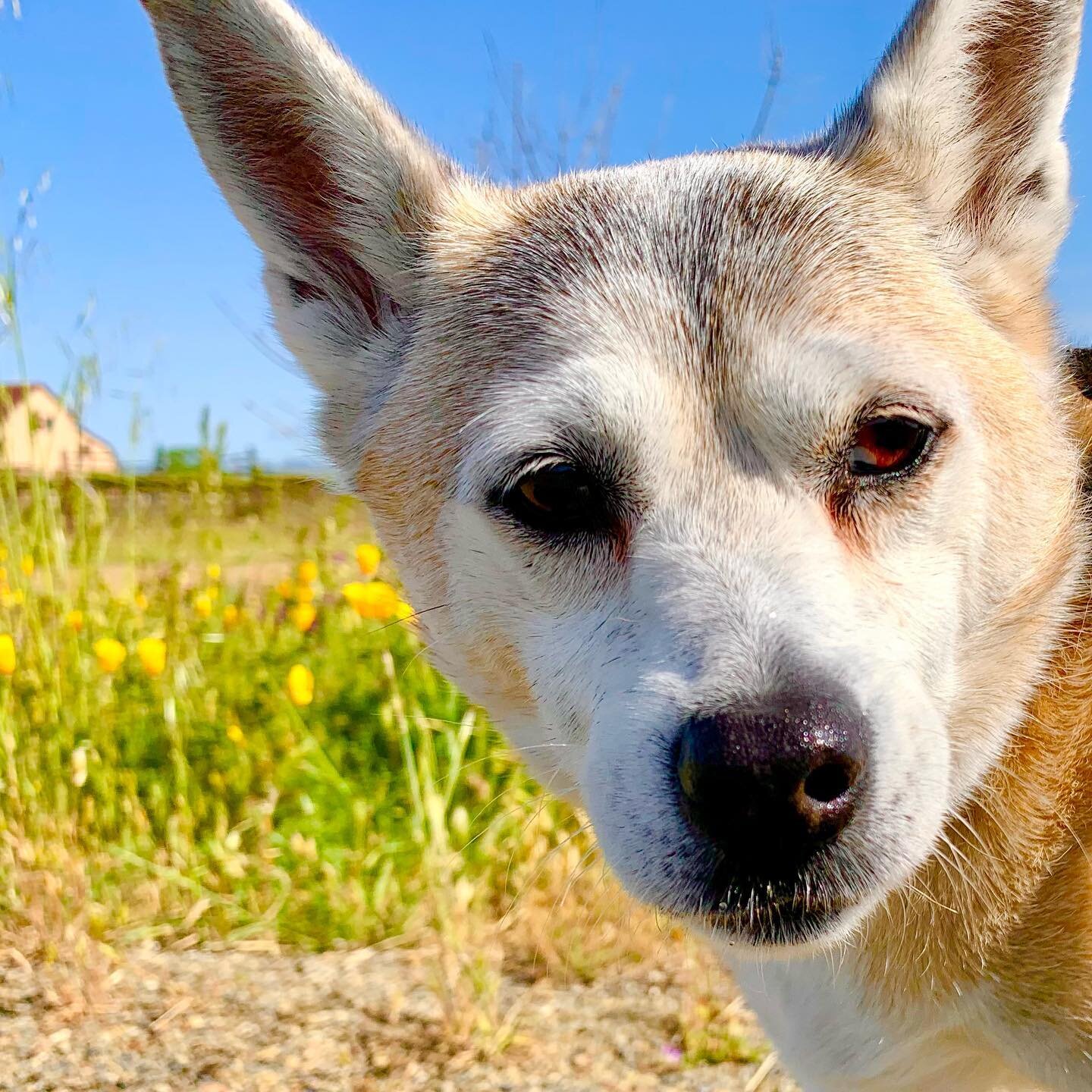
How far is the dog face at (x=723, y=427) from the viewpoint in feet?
Answer: 4.95

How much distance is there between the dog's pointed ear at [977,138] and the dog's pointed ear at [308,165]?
3.19 ft

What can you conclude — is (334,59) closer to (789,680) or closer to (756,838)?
(789,680)

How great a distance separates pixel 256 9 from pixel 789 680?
162cm

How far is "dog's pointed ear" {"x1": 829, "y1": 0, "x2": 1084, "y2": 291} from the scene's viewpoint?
206cm

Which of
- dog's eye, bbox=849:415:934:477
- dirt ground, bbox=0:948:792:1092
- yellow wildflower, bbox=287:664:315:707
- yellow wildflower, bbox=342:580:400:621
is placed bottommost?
dirt ground, bbox=0:948:792:1092

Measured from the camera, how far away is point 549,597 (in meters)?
1.83

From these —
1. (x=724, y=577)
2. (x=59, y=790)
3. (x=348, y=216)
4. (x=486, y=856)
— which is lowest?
(x=486, y=856)

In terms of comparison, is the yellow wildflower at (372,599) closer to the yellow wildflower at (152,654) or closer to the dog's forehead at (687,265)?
the yellow wildflower at (152,654)

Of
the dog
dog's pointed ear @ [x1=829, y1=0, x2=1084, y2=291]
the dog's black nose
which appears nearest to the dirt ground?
the dog

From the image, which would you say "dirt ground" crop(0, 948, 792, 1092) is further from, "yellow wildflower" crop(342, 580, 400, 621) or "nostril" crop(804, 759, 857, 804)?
"nostril" crop(804, 759, 857, 804)

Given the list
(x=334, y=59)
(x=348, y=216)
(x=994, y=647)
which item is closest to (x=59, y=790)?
(x=348, y=216)

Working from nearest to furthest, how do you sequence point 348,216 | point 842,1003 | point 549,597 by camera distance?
point 549,597 → point 842,1003 → point 348,216

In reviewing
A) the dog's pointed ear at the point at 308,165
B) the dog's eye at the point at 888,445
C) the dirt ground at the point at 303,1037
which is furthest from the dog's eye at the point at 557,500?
the dirt ground at the point at 303,1037

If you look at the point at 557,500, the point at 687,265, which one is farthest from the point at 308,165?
the point at 557,500
